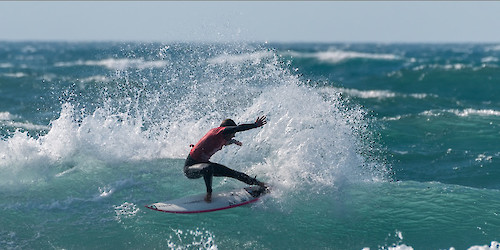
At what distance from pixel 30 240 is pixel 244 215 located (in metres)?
3.34

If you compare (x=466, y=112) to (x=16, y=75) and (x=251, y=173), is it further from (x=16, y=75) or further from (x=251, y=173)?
(x=16, y=75)

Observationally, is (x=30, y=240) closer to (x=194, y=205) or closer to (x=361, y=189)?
(x=194, y=205)

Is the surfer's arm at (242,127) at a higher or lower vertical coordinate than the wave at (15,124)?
higher

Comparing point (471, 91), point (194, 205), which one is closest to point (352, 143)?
point (194, 205)

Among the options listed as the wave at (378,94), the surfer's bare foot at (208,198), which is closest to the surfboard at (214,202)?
the surfer's bare foot at (208,198)

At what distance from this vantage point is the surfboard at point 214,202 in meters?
7.89

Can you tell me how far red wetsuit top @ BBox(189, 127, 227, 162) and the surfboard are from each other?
29.8 inches

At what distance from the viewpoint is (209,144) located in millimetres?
7785

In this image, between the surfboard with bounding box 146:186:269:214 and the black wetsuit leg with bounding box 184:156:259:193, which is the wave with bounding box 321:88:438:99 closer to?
the surfboard with bounding box 146:186:269:214

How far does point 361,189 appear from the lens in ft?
29.7

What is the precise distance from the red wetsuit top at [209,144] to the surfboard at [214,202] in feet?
2.48

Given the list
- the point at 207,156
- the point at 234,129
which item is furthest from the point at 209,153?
the point at 234,129

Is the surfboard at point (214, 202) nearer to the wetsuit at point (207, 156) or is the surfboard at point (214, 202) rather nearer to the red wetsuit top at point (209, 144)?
the wetsuit at point (207, 156)

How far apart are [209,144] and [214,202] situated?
40.3 inches
